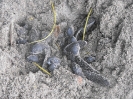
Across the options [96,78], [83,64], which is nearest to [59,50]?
[83,64]

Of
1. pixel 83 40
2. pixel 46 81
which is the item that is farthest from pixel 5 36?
pixel 83 40

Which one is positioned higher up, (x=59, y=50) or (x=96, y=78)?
(x=59, y=50)

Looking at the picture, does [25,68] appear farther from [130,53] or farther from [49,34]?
[130,53]

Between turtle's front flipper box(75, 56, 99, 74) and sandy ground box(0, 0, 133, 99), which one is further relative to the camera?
turtle's front flipper box(75, 56, 99, 74)

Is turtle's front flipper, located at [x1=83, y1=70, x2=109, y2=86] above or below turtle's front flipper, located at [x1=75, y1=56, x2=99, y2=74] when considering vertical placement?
below

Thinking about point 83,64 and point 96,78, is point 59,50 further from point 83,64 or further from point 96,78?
point 96,78

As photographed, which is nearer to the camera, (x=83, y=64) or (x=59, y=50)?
(x=83, y=64)

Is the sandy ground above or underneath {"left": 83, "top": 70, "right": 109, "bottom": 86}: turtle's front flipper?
above

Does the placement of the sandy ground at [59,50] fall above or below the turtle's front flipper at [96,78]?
above
